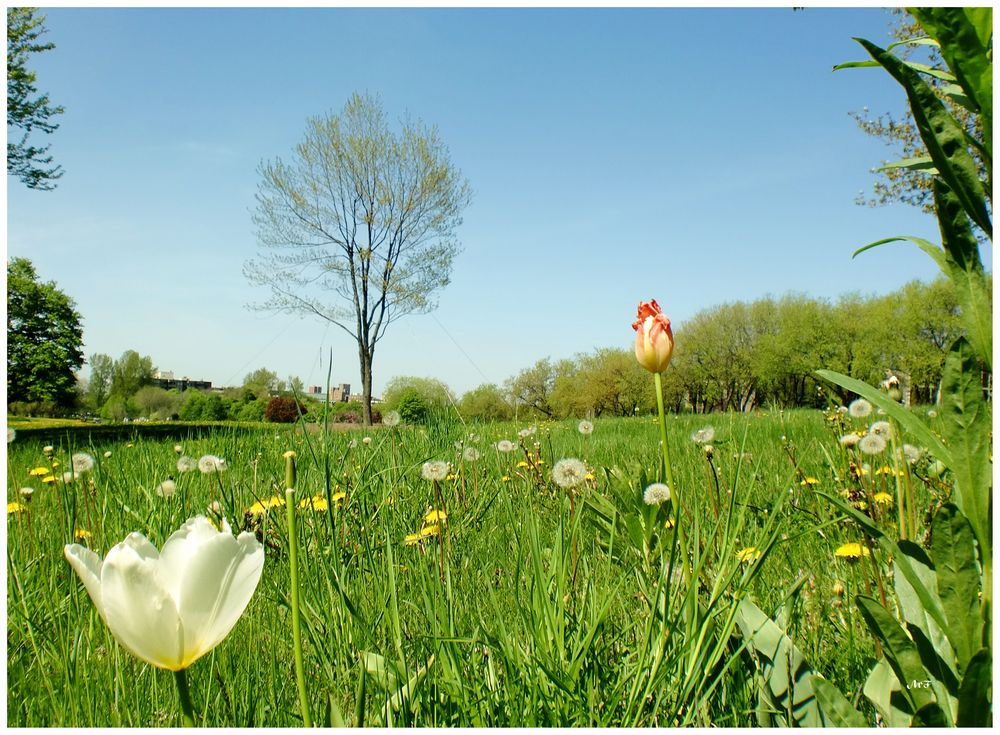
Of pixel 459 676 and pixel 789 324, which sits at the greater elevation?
pixel 789 324

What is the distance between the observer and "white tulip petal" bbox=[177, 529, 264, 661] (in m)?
0.45

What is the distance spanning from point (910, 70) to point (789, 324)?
103 feet

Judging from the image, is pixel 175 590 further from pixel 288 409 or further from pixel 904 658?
pixel 288 409

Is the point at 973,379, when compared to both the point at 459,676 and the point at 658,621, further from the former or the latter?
the point at 459,676

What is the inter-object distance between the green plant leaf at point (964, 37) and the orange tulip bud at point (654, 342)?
18.9 inches

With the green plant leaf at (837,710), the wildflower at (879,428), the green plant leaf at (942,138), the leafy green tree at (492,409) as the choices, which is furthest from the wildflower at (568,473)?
the leafy green tree at (492,409)

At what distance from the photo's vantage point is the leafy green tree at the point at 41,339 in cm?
1658

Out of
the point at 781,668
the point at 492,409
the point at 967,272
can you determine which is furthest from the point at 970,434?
the point at 492,409

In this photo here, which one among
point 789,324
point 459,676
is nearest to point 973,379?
point 459,676

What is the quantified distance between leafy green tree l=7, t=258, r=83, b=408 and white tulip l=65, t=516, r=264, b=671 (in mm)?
19179

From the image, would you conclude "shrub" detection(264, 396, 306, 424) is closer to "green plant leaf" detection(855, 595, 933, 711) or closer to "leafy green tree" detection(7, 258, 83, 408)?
"green plant leaf" detection(855, 595, 933, 711)

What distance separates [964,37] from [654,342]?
20.7 inches

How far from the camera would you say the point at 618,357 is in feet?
86.3

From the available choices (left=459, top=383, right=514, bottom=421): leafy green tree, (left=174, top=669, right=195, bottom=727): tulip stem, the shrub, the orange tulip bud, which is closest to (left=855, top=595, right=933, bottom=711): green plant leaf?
the orange tulip bud
